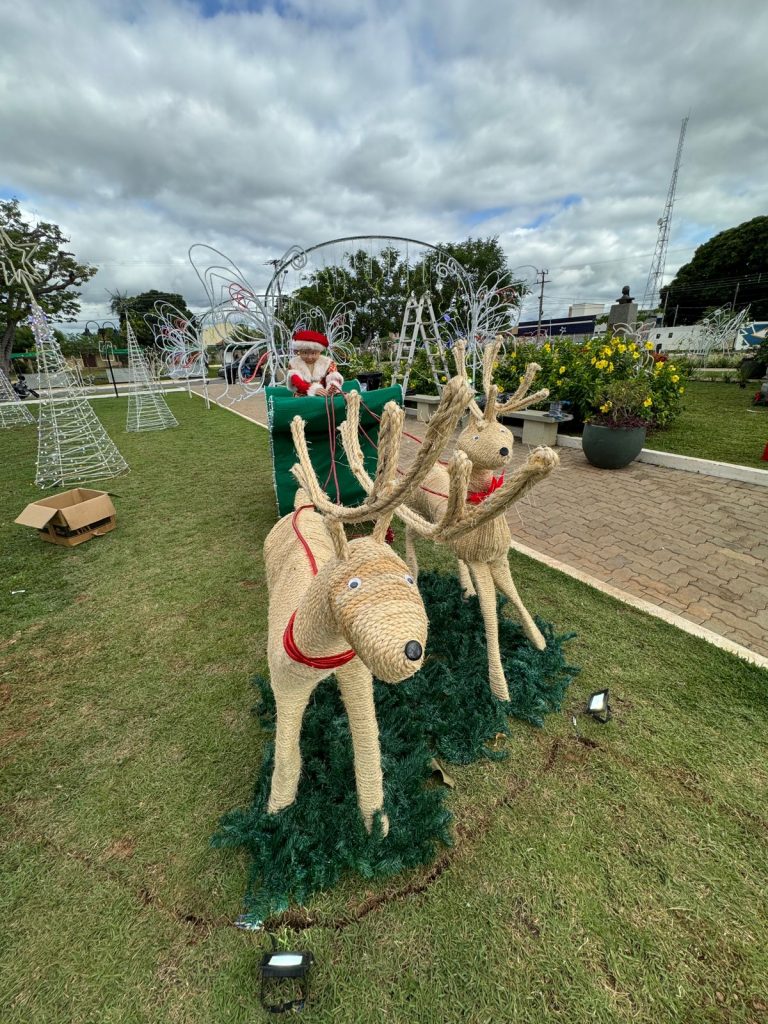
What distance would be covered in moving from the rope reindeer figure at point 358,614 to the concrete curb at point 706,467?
5974 mm

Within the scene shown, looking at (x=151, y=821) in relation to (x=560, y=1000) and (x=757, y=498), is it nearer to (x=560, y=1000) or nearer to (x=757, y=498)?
(x=560, y=1000)

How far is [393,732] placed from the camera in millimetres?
2137

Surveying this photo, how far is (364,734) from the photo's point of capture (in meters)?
1.58

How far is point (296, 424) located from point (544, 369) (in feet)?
23.5

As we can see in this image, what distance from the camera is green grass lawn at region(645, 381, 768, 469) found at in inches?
252

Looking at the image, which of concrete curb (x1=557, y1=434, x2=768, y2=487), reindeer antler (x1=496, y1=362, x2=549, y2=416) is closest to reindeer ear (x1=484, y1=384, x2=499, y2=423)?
reindeer antler (x1=496, y1=362, x2=549, y2=416)

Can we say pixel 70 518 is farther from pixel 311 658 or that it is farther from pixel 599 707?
pixel 599 707

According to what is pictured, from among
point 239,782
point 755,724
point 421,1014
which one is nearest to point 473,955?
point 421,1014

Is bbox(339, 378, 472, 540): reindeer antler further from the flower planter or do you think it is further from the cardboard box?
the flower planter

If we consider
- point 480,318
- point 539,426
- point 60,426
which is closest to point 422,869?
point 539,426

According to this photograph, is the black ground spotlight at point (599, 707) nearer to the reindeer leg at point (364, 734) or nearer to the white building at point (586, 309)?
the reindeer leg at point (364, 734)

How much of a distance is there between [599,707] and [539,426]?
5.96m

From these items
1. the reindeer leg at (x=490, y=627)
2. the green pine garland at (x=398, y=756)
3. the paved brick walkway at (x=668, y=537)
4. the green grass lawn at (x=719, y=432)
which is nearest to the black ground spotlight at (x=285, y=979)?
the green pine garland at (x=398, y=756)

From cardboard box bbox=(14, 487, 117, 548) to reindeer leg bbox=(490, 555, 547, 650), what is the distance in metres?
4.16
